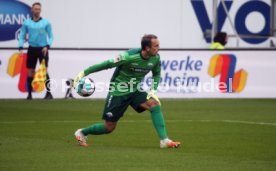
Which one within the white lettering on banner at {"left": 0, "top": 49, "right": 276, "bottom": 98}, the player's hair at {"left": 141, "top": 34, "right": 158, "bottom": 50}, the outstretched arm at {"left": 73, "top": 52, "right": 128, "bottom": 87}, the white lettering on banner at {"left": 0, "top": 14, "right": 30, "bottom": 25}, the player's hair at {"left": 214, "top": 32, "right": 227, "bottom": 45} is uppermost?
the player's hair at {"left": 141, "top": 34, "right": 158, "bottom": 50}

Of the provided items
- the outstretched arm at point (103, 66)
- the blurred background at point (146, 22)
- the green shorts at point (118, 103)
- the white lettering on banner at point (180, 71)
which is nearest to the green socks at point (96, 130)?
the green shorts at point (118, 103)

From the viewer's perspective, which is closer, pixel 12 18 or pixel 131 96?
pixel 131 96

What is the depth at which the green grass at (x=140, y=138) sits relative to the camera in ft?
43.2

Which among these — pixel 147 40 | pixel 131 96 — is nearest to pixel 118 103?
pixel 131 96

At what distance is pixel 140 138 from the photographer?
16781 millimetres

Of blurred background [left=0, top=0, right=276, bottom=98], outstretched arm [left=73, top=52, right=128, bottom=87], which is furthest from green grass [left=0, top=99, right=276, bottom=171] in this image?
blurred background [left=0, top=0, right=276, bottom=98]

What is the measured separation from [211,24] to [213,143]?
1769cm

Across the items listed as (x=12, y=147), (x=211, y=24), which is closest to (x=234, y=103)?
(x=211, y=24)

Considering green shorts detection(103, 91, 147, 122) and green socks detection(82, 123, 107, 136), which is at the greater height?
green shorts detection(103, 91, 147, 122)

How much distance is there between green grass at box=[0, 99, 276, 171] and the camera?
1318cm

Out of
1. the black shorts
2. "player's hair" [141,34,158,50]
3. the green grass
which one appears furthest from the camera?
the black shorts

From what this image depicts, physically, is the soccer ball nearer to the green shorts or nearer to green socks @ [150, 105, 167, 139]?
the green shorts

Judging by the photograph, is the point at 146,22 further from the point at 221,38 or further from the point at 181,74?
the point at 181,74

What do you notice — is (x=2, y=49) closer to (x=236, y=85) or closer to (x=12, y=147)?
(x=236, y=85)
